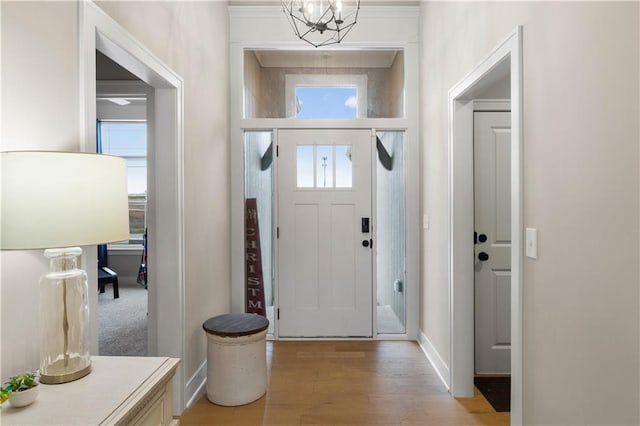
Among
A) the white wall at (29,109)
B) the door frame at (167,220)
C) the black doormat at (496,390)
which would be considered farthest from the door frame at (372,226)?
the white wall at (29,109)

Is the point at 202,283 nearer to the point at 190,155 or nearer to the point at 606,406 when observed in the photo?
the point at 190,155

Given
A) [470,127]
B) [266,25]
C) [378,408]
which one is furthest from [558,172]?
[266,25]

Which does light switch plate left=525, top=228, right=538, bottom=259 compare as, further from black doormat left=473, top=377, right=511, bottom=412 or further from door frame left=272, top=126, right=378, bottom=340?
door frame left=272, top=126, right=378, bottom=340

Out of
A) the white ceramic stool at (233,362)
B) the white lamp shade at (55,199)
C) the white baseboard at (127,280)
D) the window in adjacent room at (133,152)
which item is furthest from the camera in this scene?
the window in adjacent room at (133,152)

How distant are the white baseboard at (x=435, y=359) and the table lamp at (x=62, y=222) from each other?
90.8 inches

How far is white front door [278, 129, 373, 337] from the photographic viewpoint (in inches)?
137

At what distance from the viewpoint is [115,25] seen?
5.21ft

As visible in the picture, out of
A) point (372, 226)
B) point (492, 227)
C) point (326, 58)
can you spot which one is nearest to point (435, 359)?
point (492, 227)

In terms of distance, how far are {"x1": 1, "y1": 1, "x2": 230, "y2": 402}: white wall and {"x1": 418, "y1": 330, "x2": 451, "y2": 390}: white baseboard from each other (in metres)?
1.77

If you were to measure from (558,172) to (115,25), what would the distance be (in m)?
1.91

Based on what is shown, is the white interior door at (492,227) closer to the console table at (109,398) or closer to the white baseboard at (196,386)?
the white baseboard at (196,386)

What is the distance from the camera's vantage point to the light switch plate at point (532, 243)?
4.95 feet

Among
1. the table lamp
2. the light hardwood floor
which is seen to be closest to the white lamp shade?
the table lamp

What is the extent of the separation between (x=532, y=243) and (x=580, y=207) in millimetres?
313
